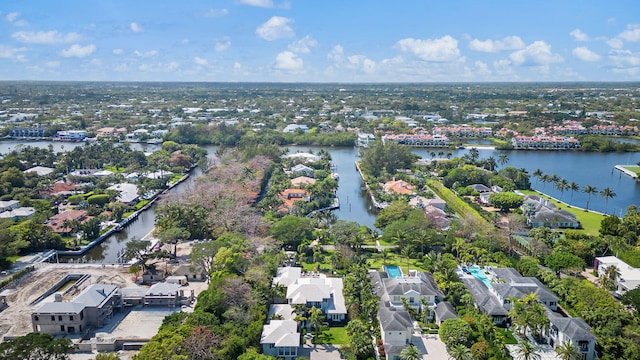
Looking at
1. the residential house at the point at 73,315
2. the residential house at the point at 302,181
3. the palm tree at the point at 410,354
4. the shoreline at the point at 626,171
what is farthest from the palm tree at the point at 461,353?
the shoreline at the point at 626,171

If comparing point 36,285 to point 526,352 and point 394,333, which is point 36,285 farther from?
point 526,352

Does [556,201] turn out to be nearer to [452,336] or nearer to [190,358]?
[452,336]

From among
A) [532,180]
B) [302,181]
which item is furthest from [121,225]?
[532,180]

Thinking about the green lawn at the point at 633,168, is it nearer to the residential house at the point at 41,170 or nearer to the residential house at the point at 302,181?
the residential house at the point at 302,181

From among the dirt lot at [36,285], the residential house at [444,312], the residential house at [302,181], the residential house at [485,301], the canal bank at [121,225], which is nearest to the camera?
the residential house at [444,312]

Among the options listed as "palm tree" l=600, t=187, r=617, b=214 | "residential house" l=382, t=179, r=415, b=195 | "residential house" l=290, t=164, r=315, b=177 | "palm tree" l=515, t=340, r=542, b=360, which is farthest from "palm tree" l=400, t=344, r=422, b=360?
"residential house" l=290, t=164, r=315, b=177

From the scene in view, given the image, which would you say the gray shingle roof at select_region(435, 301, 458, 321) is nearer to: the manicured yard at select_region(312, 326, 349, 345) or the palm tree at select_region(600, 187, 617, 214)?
the manicured yard at select_region(312, 326, 349, 345)

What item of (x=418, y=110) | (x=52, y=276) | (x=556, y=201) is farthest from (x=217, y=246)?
(x=418, y=110)
